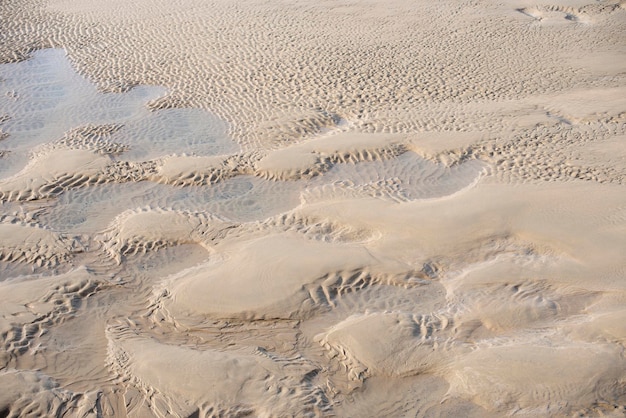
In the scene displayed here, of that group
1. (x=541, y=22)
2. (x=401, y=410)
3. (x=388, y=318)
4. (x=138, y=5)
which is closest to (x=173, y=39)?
(x=138, y=5)

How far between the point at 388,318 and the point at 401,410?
0.63 meters

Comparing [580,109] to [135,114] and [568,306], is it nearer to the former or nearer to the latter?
[568,306]

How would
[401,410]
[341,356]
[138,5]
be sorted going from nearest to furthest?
[401,410] < [341,356] < [138,5]

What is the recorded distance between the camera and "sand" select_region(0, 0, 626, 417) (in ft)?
11.1

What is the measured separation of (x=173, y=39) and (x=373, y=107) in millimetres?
3418

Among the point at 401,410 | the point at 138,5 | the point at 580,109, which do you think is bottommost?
the point at 401,410

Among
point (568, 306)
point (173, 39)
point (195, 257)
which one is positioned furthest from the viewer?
point (173, 39)

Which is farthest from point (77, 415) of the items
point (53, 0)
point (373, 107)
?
point (53, 0)

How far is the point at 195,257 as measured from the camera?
174 inches

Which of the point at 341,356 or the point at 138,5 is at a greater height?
the point at 138,5

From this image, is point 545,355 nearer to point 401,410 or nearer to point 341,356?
point 401,410

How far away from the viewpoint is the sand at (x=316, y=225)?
338cm

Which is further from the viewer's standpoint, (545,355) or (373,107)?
(373,107)

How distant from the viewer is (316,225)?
464cm
